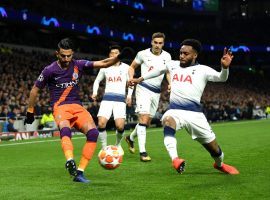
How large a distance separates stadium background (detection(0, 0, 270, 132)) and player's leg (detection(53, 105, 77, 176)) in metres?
12.8

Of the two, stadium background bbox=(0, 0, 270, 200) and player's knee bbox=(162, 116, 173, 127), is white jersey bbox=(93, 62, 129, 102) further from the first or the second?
player's knee bbox=(162, 116, 173, 127)

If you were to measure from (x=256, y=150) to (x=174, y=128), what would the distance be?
5.65 m

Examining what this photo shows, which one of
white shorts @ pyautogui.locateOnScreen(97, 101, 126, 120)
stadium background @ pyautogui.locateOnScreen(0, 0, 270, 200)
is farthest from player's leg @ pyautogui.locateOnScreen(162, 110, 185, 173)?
white shorts @ pyautogui.locateOnScreen(97, 101, 126, 120)

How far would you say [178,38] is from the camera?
62.3 metres

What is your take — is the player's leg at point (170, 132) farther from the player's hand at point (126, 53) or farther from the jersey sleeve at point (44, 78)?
the jersey sleeve at point (44, 78)

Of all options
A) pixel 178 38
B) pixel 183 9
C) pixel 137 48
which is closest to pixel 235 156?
pixel 137 48

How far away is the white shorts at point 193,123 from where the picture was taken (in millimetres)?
7637

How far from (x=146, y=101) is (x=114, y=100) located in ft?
3.55

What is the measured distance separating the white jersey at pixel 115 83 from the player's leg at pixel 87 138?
3.78 meters

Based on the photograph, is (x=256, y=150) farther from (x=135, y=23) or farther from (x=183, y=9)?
(x=183, y=9)

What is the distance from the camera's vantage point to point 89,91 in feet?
105

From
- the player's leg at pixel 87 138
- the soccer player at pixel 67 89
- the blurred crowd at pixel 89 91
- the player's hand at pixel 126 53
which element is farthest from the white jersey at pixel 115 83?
the blurred crowd at pixel 89 91

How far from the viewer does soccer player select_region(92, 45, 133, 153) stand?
11.5 metres

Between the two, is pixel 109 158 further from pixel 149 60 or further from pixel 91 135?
pixel 149 60
